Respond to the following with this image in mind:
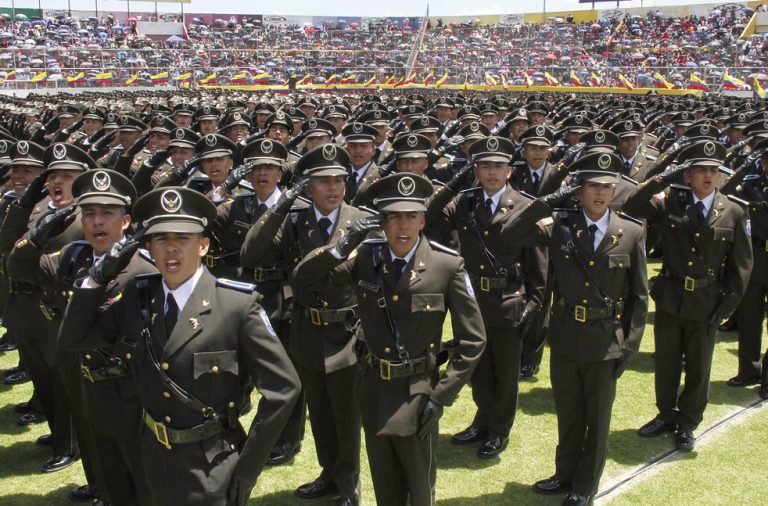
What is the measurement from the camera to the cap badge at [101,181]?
4.36 m

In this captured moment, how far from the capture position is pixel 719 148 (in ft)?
19.7

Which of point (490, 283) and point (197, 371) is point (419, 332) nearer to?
point (197, 371)

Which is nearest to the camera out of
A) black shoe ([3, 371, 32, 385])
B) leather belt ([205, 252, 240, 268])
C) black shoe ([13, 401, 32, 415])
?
leather belt ([205, 252, 240, 268])

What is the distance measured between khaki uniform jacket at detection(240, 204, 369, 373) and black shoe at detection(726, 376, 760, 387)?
4.30 meters

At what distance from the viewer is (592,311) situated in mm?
5117

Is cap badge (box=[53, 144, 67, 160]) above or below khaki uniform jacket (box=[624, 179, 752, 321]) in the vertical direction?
above

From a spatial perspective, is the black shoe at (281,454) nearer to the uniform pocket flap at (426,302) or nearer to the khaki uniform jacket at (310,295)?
the khaki uniform jacket at (310,295)

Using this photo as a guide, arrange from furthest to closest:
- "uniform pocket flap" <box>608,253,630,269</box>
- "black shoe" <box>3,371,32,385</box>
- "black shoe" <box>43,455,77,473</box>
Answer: "black shoe" <box>3,371,32,385</box> < "black shoe" <box>43,455,77,473</box> < "uniform pocket flap" <box>608,253,630,269</box>

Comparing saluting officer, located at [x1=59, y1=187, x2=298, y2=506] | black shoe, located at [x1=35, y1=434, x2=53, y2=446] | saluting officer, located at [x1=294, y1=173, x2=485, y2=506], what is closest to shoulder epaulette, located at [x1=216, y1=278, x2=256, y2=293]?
saluting officer, located at [x1=59, y1=187, x2=298, y2=506]

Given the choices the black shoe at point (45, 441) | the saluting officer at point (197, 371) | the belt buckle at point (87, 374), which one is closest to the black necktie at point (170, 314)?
the saluting officer at point (197, 371)

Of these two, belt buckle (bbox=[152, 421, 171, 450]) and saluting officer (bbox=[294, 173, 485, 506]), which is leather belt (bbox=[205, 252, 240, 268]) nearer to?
saluting officer (bbox=[294, 173, 485, 506])

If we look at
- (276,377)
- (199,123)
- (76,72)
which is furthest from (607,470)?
(76,72)

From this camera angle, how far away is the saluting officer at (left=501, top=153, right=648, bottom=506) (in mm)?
5066

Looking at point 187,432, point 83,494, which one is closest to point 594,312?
point 187,432
